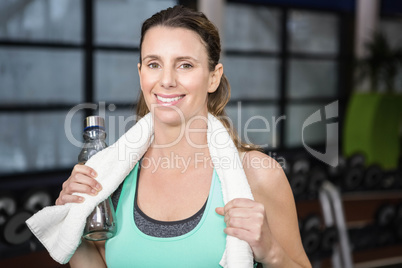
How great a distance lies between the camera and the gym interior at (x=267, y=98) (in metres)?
2.76

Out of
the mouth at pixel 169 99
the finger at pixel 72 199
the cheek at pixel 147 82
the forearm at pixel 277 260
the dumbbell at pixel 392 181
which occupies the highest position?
the cheek at pixel 147 82

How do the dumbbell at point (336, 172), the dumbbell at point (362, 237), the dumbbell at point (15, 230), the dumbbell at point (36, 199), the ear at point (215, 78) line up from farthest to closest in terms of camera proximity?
the dumbbell at point (336, 172), the dumbbell at point (362, 237), the dumbbell at point (36, 199), the dumbbell at point (15, 230), the ear at point (215, 78)

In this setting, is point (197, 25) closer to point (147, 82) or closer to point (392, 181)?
point (147, 82)

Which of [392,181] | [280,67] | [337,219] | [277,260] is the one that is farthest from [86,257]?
[280,67]

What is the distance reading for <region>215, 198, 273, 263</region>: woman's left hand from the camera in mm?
946

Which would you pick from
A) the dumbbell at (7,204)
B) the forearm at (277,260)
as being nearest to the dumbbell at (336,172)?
the dumbbell at (7,204)

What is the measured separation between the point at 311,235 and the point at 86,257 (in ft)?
5.62

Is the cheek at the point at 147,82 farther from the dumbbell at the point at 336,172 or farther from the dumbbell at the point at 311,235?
the dumbbell at the point at 336,172

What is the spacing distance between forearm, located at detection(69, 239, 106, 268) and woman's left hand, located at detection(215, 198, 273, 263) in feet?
1.36

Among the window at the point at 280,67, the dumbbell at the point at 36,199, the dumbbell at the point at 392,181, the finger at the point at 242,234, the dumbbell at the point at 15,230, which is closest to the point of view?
the finger at the point at 242,234

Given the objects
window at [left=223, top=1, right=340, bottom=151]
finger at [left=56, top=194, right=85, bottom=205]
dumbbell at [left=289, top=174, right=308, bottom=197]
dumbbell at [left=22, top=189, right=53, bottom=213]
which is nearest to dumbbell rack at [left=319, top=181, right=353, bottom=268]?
dumbbell at [left=289, top=174, right=308, bottom=197]

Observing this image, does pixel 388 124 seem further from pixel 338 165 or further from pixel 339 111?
pixel 338 165

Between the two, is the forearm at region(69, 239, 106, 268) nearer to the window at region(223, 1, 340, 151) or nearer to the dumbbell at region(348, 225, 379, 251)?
the dumbbell at region(348, 225, 379, 251)

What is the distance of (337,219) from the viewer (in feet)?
8.69
